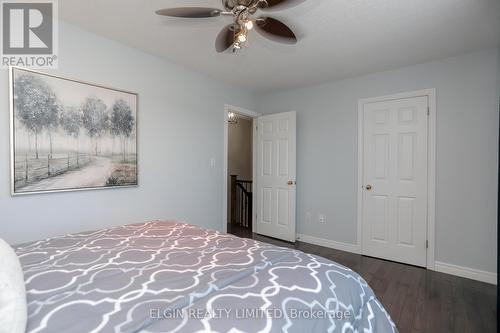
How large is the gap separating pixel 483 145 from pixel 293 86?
7.72 feet

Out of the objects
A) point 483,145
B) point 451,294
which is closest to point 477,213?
point 483,145

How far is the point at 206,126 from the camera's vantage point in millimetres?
3508

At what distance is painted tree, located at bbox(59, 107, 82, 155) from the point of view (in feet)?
7.29

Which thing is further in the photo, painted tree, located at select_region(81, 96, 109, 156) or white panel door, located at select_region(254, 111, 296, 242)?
white panel door, located at select_region(254, 111, 296, 242)

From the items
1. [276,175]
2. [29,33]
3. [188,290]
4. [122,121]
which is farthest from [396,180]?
[29,33]

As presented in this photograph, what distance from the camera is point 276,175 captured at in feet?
13.6

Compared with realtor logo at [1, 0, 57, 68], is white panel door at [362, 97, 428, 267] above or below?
below

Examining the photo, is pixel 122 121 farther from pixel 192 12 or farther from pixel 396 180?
pixel 396 180

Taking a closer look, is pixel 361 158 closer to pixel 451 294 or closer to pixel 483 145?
pixel 483 145

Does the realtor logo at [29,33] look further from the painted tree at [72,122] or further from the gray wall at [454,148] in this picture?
the gray wall at [454,148]

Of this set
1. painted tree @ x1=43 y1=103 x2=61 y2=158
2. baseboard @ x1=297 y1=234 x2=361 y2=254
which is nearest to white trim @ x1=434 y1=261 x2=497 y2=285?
baseboard @ x1=297 y1=234 x2=361 y2=254

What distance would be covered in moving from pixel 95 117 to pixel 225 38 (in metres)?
1.43

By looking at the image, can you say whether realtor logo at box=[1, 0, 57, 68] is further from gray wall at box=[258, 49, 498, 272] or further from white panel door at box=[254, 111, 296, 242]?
gray wall at box=[258, 49, 498, 272]

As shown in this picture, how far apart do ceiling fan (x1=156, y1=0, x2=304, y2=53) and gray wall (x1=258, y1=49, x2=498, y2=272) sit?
1.97 m
